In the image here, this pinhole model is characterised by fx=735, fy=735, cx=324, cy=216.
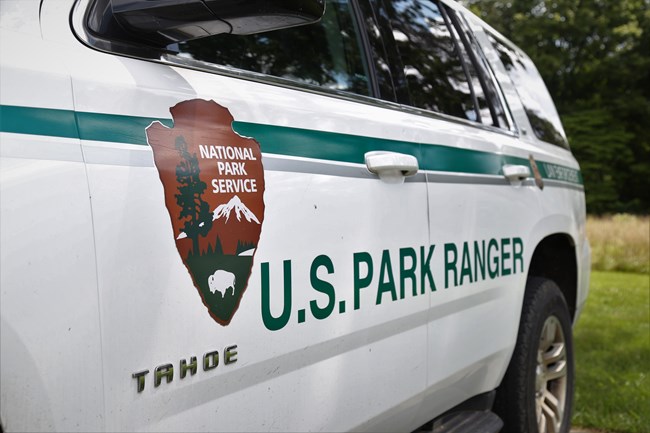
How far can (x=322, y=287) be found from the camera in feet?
5.78

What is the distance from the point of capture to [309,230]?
67.9 inches

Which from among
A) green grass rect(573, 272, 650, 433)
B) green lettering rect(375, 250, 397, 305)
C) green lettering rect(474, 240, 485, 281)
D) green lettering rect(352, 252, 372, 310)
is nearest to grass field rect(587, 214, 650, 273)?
green grass rect(573, 272, 650, 433)

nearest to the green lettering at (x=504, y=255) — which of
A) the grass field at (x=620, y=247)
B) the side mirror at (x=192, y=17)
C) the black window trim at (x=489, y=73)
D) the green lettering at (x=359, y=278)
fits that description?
the black window trim at (x=489, y=73)

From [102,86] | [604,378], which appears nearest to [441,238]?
[102,86]

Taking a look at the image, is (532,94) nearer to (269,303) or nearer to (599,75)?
(269,303)

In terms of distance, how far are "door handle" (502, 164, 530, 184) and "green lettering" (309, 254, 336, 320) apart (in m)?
1.32

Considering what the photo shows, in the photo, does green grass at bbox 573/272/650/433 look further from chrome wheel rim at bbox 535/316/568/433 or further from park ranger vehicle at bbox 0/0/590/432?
park ranger vehicle at bbox 0/0/590/432

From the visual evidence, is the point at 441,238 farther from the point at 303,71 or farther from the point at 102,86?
the point at 102,86

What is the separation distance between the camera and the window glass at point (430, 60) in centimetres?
259

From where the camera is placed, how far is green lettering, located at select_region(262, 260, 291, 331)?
1572 millimetres

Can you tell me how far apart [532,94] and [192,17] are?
2.77 m

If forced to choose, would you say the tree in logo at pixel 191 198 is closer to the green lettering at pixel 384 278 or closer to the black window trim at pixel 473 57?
the green lettering at pixel 384 278

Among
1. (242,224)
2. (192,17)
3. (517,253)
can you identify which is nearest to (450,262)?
(517,253)

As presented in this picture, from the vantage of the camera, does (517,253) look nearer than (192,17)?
No
